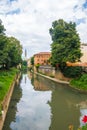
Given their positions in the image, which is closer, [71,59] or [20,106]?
[20,106]

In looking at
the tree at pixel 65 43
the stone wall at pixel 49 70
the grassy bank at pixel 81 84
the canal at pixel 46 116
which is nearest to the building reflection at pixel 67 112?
the canal at pixel 46 116

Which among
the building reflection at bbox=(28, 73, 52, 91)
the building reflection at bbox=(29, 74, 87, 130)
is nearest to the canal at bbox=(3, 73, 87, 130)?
the building reflection at bbox=(29, 74, 87, 130)

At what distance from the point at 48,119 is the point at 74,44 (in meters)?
25.7

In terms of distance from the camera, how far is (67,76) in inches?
1764

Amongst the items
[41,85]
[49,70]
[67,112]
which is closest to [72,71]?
[41,85]

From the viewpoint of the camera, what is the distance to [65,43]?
42.1 m

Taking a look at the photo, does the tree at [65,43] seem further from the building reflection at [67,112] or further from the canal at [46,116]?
the canal at [46,116]

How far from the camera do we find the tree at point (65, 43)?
41156mm

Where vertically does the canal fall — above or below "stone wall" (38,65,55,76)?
below

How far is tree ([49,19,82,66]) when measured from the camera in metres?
41.2

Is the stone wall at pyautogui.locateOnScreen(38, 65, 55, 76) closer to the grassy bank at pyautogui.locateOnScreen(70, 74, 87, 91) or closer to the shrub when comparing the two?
the shrub

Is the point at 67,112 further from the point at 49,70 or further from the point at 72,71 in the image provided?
the point at 49,70

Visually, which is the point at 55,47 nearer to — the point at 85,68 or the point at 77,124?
the point at 85,68

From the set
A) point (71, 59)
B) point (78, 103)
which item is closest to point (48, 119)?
point (78, 103)
